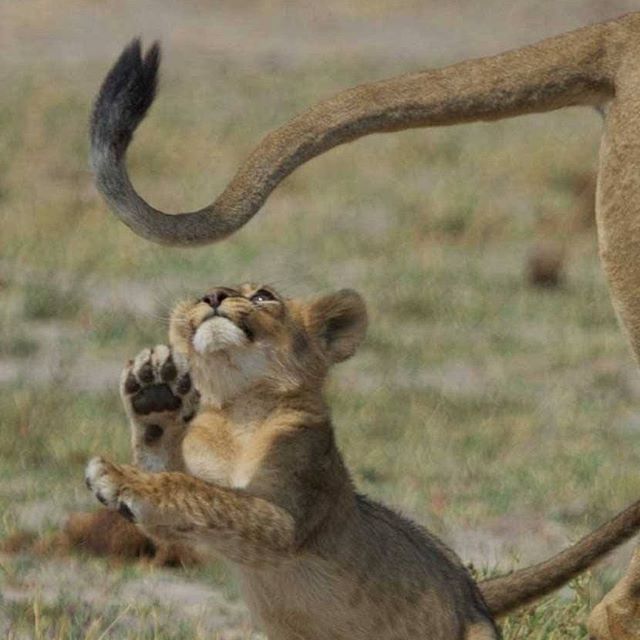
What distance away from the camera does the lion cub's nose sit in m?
4.94

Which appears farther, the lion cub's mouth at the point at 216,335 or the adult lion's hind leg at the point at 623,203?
the adult lion's hind leg at the point at 623,203

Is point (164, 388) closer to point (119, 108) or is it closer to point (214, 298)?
point (214, 298)

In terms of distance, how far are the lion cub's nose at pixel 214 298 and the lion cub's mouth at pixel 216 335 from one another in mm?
20

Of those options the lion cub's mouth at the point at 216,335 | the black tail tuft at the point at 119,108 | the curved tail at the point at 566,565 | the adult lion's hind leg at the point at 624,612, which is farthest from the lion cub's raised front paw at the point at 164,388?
the adult lion's hind leg at the point at 624,612

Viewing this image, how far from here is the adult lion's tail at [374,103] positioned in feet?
17.7

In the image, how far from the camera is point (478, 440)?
28.7 feet

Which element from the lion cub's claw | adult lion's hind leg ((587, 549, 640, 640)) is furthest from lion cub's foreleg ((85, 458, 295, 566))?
adult lion's hind leg ((587, 549, 640, 640))

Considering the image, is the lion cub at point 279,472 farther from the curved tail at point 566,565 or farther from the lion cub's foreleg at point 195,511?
the curved tail at point 566,565

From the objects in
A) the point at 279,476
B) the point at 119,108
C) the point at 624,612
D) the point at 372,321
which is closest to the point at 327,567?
the point at 279,476

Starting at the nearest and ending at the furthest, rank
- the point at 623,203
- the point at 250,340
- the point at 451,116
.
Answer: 1. the point at 250,340
2. the point at 623,203
3. the point at 451,116

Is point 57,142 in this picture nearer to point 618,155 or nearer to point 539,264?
point 539,264

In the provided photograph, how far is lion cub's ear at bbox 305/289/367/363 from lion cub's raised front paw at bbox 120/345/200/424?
33cm

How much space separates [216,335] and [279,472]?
31 cm

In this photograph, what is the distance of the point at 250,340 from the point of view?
4.99 metres
